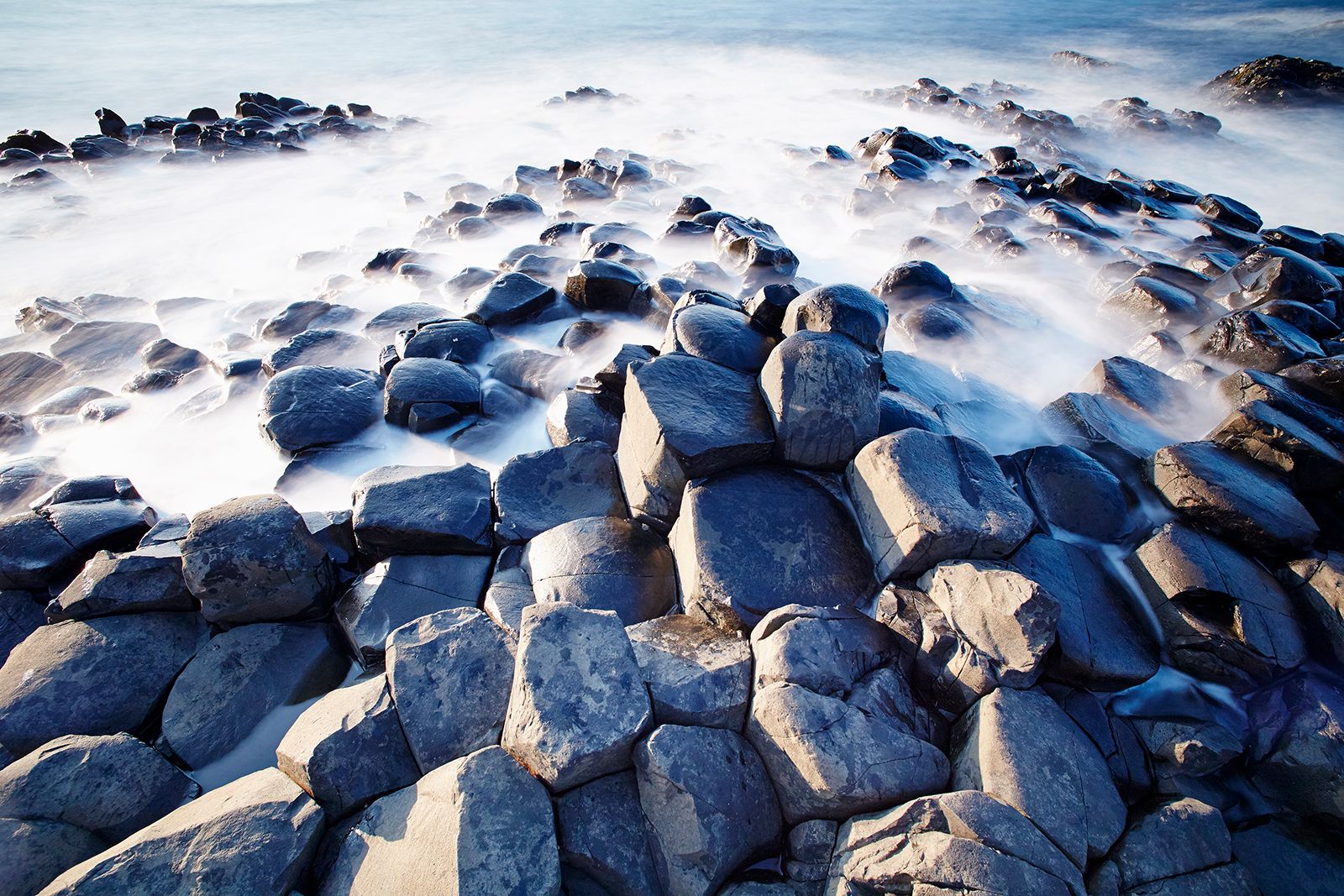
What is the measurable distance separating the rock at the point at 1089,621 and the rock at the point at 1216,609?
0.11m

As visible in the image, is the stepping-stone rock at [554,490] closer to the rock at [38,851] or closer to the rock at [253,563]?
the rock at [253,563]

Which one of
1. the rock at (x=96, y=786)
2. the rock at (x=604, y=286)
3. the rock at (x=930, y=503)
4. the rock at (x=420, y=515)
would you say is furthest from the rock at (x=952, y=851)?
the rock at (x=604, y=286)

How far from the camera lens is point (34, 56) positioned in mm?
15781

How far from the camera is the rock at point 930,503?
2615 millimetres

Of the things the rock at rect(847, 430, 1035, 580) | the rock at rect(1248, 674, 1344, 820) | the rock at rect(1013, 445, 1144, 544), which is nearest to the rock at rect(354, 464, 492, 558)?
the rock at rect(847, 430, 1035, 580)

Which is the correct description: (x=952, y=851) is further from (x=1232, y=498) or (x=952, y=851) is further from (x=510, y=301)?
(x=510, y=301)

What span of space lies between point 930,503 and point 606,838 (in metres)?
1.69

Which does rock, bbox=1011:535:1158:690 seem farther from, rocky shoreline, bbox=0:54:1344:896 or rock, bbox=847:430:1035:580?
rock, bbox=847:430:1035:580

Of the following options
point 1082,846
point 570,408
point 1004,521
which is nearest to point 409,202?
point 570,408

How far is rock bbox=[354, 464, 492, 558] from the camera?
302cm

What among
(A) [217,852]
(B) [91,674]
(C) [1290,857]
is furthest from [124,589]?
(C) [1290,857]

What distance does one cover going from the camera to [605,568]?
2846 mm

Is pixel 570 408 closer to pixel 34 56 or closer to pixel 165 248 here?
pixel 165 248

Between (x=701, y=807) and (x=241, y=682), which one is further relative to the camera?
(x=241, y=682)
